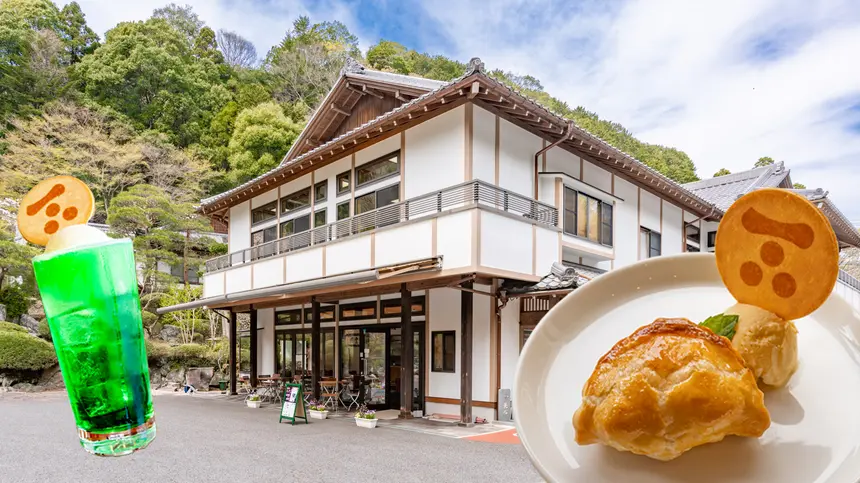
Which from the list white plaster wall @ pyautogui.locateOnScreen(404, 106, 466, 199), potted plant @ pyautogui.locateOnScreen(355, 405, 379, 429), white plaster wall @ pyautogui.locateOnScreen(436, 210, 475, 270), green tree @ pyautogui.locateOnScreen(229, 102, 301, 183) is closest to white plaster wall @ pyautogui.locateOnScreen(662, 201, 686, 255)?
white plaster wall @ pyautogui.locateOnScreen(404, 106, 466, 199)

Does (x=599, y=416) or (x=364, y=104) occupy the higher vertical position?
(x=364, y=104)

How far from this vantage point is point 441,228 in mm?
9633

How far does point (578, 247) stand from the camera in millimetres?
11977

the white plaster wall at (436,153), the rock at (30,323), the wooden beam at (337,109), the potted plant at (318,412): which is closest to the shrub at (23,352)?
the rock at (30,323)

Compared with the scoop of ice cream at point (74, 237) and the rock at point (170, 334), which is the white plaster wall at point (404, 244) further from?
the rock at point (170, 334)

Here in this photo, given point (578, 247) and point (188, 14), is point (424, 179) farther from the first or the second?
point (188, 14)

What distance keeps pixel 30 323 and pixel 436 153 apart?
19.1 metres

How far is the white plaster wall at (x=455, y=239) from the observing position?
30.0 feet

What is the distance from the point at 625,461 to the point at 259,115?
1081 inches

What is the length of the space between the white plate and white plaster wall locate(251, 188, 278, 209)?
15497 mm

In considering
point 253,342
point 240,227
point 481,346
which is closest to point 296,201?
point 240,227

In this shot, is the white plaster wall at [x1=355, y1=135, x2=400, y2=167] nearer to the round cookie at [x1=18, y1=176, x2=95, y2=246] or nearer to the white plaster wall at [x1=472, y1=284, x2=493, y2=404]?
the white plaster wall at [x1=472, y1=284, x2=493, y2=404]

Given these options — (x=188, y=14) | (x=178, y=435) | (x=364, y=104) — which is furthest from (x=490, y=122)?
(x=188, y=14)

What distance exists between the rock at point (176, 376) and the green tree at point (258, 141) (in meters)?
9.47
